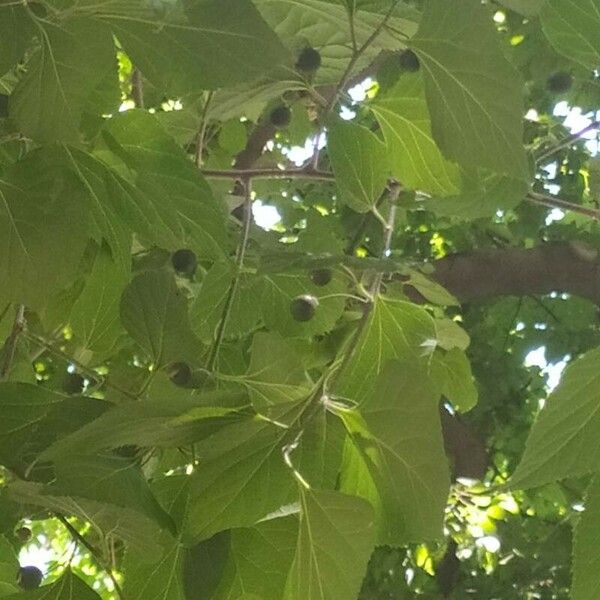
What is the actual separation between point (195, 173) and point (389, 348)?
7.3 inches

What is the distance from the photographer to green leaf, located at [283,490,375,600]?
48cm

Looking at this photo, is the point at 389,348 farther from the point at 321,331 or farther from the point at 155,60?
the point at 155,60

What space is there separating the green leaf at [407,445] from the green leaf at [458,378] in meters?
0.31

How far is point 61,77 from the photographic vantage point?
0.49 metres

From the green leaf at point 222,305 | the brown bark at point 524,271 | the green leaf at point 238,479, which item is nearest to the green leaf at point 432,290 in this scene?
the green leaf at point 222,305

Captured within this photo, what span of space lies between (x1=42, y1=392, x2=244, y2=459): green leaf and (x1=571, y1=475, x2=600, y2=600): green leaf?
18 cm

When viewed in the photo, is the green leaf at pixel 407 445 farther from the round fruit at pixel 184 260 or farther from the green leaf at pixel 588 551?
the round fruit at pixel 184 260

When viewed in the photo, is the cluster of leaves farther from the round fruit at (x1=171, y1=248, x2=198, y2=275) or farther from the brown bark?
the brown bark

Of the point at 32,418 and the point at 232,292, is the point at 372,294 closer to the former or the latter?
the point at 232,292

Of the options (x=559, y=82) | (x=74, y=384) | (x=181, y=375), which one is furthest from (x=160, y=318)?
(x=559, y=82)

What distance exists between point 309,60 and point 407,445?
0.83 ft

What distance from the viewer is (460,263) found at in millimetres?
1517

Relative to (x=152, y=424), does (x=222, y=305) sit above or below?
above

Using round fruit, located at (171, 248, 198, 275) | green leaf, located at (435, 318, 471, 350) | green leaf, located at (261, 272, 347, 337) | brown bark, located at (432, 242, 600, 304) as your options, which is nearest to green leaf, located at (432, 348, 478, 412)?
green leaf, located at (435, 318, 471, 350)
